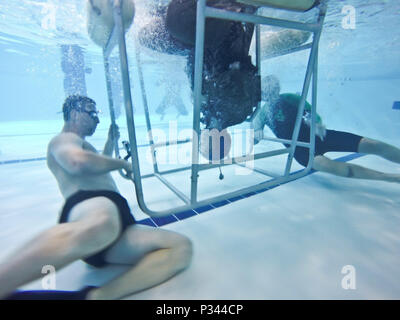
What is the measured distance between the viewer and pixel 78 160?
174cm

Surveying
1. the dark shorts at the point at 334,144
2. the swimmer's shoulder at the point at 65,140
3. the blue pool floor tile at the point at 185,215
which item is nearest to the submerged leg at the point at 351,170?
the dark shorts at the point at 334,144

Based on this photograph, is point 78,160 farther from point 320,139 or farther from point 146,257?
point 320,139

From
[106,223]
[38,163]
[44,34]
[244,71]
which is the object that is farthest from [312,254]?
[44,34]

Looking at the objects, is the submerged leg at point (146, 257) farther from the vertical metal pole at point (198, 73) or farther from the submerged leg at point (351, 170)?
the submerged leg at point (351, 170)

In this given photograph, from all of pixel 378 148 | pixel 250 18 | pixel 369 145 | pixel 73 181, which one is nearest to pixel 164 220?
pixel 73 181

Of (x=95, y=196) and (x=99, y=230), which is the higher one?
(x=95, y=196)

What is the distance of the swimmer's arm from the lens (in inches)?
68.9

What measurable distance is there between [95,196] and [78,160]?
0.34 metres

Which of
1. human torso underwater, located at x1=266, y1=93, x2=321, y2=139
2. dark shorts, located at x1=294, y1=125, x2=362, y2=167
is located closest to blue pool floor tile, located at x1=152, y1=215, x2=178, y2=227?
dark shorts, located at x1=294, y1=125, x2=362, y2=167

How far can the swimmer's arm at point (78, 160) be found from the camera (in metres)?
1.75

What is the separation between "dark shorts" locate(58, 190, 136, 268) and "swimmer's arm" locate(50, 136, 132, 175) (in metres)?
0.19

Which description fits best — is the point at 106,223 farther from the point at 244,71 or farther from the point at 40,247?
the point at 244,71

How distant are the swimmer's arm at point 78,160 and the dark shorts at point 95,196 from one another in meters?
0.19
